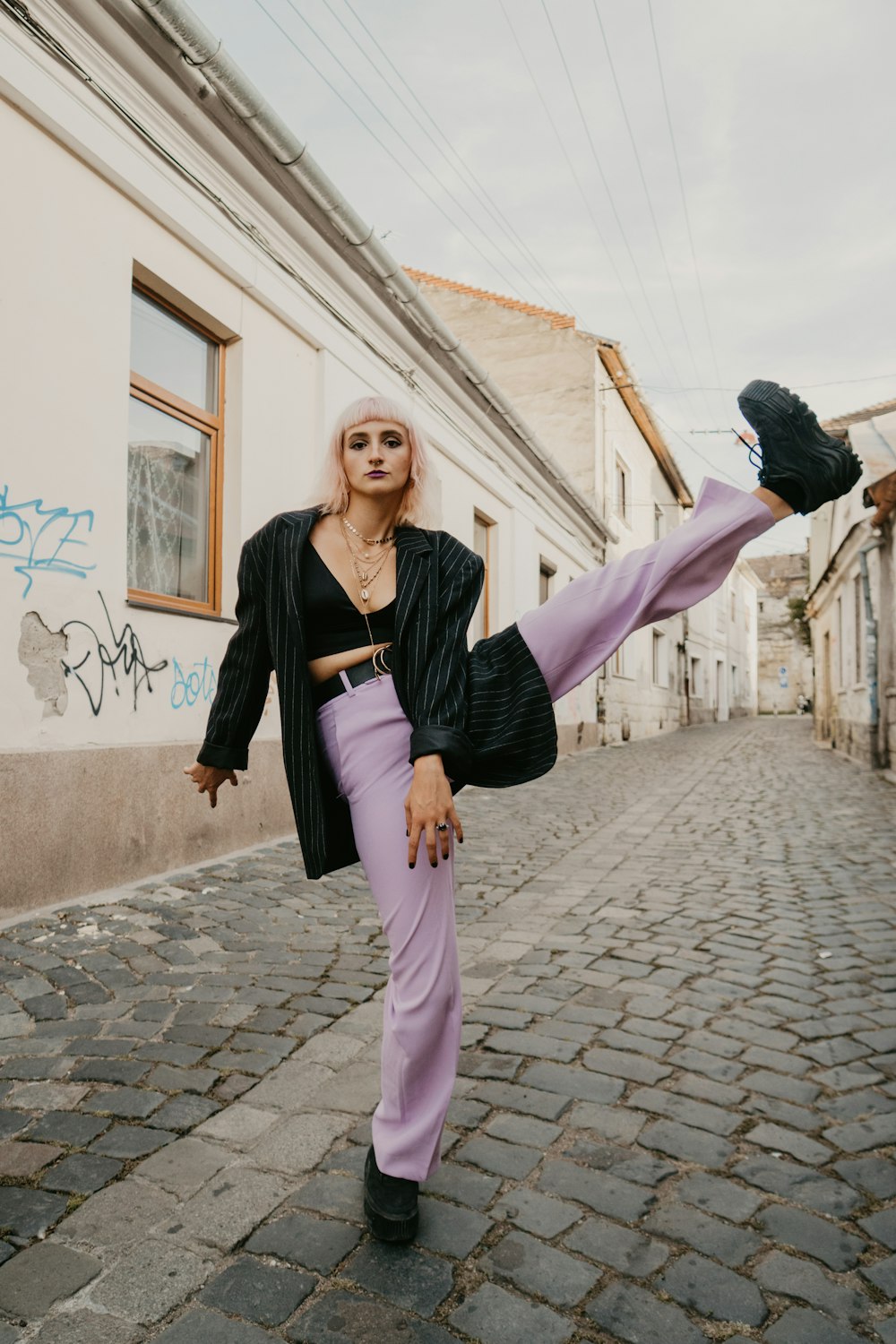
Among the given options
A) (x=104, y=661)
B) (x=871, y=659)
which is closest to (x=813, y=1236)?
(x=104, y=661)

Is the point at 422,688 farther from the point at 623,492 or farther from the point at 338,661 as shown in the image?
the point at 623,492

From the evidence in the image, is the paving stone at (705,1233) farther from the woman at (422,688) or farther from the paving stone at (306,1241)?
the paving stone at (306,1241)

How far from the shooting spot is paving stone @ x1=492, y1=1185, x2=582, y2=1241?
6.64 ft

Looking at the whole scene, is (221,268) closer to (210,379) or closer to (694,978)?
(210,379)

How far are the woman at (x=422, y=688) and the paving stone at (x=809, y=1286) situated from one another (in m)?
0.69

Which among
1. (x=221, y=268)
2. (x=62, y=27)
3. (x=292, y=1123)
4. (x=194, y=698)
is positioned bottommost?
(x=292, y=1123)

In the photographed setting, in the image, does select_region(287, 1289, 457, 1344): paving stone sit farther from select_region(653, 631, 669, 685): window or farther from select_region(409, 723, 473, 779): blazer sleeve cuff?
select_region(653, 631, 669, 685): window

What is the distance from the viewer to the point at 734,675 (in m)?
41.6

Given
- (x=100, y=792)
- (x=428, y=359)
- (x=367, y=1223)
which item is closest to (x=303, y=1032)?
(x=367, y=1223)

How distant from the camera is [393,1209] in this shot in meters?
1.92

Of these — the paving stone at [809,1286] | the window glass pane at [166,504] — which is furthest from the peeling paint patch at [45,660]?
the paving stone at [809,1286]

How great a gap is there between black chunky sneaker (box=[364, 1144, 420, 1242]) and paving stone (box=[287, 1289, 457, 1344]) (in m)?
0.17

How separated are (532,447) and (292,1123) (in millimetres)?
12959

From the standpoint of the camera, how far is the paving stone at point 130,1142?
91.6 inches
